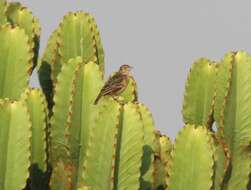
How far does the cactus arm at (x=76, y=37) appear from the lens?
28.0 feet

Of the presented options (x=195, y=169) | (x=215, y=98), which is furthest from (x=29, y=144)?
(x=215, y=98)

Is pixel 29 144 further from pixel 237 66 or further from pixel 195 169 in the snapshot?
pixel 237 66

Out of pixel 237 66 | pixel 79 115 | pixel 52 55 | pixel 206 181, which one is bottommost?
pixel 206 181

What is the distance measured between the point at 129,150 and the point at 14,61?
172 centimetres

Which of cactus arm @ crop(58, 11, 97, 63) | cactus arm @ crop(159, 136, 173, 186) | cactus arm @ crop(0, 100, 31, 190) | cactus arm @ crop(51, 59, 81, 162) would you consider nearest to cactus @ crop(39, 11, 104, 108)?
cactus arm @ crop(58, 11, 97, 63)

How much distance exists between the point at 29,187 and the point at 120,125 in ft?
4.98

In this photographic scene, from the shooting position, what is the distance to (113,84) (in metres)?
8.30

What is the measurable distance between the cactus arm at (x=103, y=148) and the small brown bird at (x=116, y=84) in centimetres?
91

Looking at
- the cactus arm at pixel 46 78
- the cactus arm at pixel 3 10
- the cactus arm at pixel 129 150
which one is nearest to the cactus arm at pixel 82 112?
the cactus arm at pixel 129 150

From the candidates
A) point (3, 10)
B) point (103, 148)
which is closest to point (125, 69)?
point (3, 10)

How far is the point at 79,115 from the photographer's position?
738 centimetres

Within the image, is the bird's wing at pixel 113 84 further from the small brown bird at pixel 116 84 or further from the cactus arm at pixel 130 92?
the cactus arm at pixel 130 92

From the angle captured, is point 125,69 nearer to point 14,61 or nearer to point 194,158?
point 14,61

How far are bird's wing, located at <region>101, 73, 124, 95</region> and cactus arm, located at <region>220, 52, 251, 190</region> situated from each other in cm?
108
